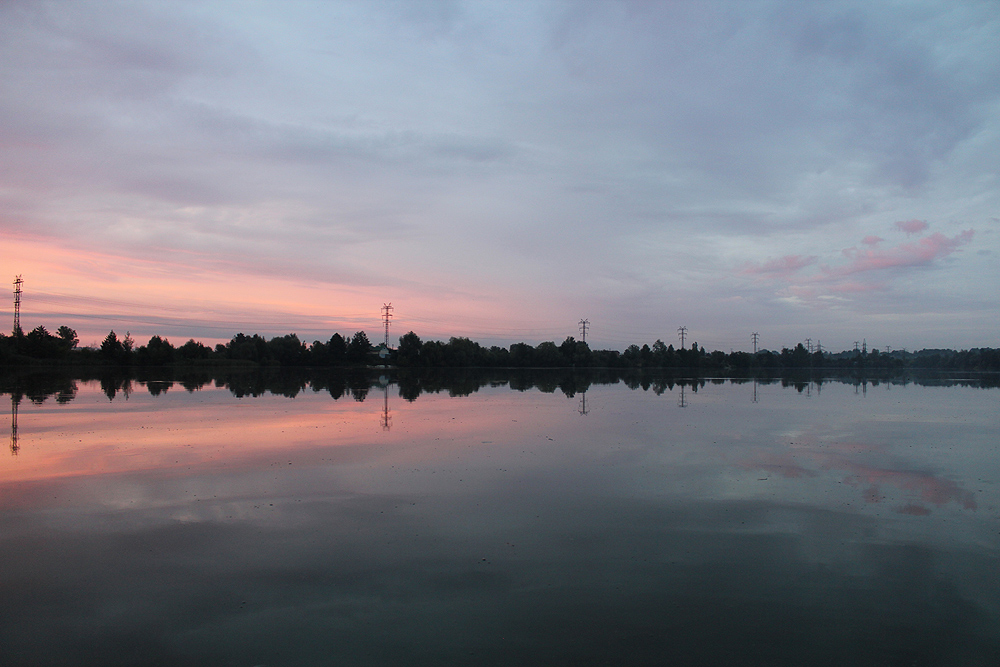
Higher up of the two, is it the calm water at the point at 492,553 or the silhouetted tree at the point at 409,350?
the silhouetted tree at the point at 409,350

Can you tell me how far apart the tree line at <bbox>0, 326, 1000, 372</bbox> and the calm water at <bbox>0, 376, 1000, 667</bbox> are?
3206 inches

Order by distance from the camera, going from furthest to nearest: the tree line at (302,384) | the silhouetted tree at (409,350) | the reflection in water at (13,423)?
the silhouetted tree at (409,350)
the tree line at (302,384)
the reflection in water at (13,423)

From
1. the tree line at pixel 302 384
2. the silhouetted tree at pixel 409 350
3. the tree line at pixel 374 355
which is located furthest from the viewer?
the silhouetted tree at pixel 409 350

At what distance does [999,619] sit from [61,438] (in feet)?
73.3

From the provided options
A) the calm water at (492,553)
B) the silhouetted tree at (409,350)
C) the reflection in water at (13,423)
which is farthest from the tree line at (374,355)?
the calm water at (492,553)

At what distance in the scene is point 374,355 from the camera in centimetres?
12775

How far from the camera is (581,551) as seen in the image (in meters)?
8.91

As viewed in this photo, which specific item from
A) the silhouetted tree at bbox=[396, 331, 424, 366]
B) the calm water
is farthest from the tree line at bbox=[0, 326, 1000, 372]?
the calm water

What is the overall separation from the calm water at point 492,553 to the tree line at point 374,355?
8144 cm

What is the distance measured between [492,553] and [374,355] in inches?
4800

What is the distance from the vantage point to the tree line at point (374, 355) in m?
89.1

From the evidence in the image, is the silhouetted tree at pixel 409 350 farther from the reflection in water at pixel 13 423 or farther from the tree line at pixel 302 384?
the reflection in water at pixel 13 423

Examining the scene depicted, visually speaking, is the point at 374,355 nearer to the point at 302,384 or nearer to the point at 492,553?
the point at 302,384

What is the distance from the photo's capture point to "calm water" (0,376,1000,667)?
20.7ft
